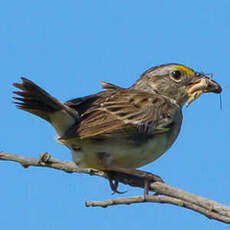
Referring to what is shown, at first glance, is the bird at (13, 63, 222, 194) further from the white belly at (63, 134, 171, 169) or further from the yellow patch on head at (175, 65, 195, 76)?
the yellow patch on head at (175, 65, 195, 76)

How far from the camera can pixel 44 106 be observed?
197 inches

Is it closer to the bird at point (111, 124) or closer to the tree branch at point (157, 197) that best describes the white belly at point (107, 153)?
the bird at point (111, 124)

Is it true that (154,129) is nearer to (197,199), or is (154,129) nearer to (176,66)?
(176,66)

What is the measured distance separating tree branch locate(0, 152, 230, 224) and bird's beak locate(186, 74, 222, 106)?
5.32ft

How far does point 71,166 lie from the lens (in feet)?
16.1

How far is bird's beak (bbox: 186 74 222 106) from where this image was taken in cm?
625

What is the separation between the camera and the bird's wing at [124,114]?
5.15 metres

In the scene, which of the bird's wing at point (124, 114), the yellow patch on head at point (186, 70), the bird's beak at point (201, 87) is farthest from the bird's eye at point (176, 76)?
the bird's wing at point (124, 114)

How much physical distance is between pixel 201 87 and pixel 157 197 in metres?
2.87

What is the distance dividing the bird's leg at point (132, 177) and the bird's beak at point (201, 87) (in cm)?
147

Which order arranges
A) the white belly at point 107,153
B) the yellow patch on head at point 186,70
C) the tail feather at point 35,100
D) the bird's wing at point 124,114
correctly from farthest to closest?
the yellow patch on head at point 186,70
the white belly at point 107,153
the bird's wing at point 124,114
the tail feather at point 35,100

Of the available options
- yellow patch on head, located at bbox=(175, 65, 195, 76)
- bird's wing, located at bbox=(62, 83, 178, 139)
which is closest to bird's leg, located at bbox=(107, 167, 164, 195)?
bird's wing, located at bbox=(62, 83, 178, 139)

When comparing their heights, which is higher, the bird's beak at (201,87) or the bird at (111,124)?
the bird's beak at (201,87)

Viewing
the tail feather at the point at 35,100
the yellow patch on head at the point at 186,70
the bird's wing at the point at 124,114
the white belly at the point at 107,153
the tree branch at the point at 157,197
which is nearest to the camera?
the tree branch at the point at 157,197
